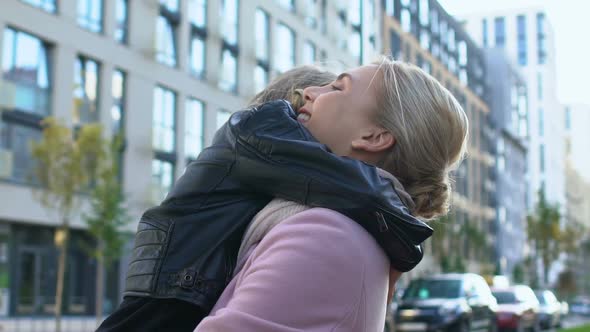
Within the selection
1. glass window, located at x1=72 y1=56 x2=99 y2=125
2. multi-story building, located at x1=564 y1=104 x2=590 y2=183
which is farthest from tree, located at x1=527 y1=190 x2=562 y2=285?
glass window, located at x1=72 y1=56 x2=99 y2=125

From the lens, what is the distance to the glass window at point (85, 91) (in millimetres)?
24281

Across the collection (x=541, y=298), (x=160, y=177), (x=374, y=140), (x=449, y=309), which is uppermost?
(x=160, y=177)

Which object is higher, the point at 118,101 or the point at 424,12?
the point at 118,101

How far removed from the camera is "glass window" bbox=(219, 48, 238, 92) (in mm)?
A: 30609

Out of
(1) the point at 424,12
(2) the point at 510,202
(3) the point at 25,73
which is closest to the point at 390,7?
(1) the point at 424,12

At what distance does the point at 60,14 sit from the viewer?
928 inches

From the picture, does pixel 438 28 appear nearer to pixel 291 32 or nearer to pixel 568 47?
pixel 568 47

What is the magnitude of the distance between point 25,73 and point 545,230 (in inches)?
1511

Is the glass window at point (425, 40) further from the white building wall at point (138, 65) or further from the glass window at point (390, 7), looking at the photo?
the white building wall at point (138, 65)

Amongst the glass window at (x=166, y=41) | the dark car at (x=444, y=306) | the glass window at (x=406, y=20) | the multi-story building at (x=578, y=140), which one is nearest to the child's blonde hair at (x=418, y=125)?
the glass window at (x=406, y=20)

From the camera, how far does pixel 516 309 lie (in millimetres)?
23188

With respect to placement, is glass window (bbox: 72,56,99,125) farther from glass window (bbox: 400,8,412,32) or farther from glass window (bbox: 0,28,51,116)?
glass window (bbox: 400,8,412,32)

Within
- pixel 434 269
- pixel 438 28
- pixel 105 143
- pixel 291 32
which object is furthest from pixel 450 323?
pixel 434 269

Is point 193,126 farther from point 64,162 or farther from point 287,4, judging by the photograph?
point 64,162
